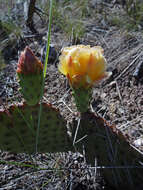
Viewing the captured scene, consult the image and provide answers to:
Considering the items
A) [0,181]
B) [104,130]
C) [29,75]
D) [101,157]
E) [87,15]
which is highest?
[87,15]

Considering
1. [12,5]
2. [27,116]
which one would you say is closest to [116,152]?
[27,116]

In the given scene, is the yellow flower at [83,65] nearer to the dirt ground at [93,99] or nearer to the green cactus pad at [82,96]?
the green cactus pad at [82,96]

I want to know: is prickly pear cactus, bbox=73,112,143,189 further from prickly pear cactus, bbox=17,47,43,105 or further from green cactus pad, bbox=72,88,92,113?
prickly pear cactus, bbox=17,47,43,105

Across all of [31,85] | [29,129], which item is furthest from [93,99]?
[31,85]

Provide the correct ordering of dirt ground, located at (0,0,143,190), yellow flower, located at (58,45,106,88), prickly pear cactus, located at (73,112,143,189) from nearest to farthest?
yellow flower, located at (58,45,106,88) < prickly pear cactus, located at (73,112,143,189) < dirt ground, located at (0,0,143,190)

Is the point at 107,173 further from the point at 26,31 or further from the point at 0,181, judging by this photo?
the point at 26,31

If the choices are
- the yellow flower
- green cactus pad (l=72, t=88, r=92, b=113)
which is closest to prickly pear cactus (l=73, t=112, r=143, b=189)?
green cactus pad (l=72, t=88, r=92, b=113)
